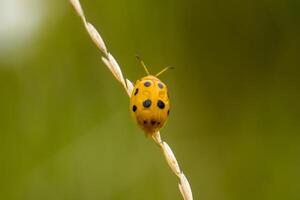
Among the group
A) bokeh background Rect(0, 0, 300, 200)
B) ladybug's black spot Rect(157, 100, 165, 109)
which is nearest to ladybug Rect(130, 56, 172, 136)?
ladybug's black spot Rect(157, 100, 165, 109)

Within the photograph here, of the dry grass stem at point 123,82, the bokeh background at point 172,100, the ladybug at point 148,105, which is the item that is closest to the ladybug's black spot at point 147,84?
the ladybug at point 148,105

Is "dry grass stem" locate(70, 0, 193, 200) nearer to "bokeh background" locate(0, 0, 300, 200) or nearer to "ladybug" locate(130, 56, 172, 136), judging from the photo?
"ladybug" locate(130, 56, 172, 136)

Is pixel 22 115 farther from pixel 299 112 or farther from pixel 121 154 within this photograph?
pixel 299 112

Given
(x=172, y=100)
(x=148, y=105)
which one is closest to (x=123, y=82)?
(x=148, y=105)

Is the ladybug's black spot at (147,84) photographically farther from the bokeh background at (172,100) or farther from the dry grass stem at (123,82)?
the bokeh background at (172,100)

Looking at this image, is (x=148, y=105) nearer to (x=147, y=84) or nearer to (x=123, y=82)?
(x=147, y=84)

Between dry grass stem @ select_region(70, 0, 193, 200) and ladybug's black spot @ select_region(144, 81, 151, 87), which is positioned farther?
ladybug's black spot @ select_region(144, 81, 151, 87)
